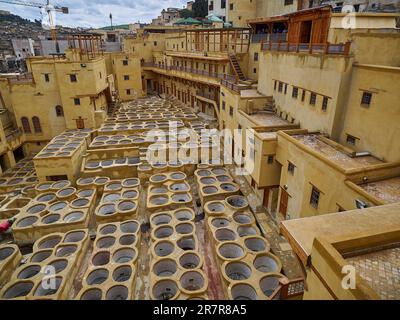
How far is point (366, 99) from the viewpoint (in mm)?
15531

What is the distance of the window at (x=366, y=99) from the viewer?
15359 millimetres

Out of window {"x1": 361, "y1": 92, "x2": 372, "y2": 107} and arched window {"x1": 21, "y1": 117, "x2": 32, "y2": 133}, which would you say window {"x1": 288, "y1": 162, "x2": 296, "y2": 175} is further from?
arched window {"x1": 21, "y1": 117, "x2": 32, "y2": 133}

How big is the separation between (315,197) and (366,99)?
20.9 feet

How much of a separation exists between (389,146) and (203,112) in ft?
100

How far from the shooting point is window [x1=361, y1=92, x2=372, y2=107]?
605 inches

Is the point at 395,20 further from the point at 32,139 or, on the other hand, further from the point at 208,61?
the point at 32,139

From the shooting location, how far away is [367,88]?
15.3 meters

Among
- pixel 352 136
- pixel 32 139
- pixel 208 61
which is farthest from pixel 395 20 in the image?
pixel 32 139

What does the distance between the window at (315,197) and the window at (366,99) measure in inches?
225

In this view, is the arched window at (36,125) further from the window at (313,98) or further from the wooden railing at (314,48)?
the window at (313,98)

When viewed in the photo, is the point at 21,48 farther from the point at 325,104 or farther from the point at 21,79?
the point at 325,104

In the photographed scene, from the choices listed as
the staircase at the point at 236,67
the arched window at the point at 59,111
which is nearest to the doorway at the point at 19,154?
the arched window at the point at 59,111

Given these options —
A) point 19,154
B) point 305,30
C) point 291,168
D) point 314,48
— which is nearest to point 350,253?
point 291,168
